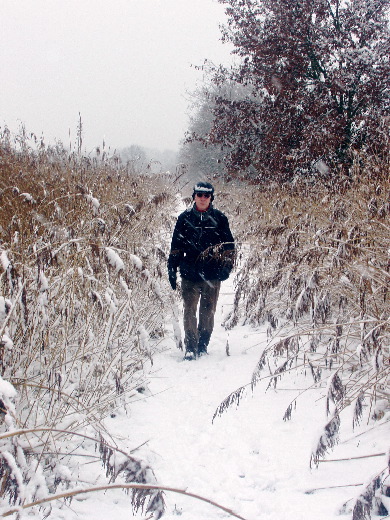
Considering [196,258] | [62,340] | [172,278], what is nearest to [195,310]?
[172,278]

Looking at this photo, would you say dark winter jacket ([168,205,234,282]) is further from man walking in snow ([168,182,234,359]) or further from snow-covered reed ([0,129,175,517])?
snow-covered reed ([0,129,175,517])

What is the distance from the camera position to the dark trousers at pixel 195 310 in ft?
14.5

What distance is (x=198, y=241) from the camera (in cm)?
440

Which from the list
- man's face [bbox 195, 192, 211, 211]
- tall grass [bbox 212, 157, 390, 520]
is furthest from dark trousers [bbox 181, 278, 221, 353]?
man's face [bbox 195, 192, 211, 211]

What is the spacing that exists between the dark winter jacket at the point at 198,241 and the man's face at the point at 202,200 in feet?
0.16

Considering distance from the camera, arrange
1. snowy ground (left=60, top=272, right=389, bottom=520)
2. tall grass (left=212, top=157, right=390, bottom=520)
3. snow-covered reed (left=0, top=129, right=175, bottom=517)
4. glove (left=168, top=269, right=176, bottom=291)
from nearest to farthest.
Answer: snow-covered reed (left=0, top=129, right=175, bottom=517) → tall grass (left=212, top=157, right=390, bottom=520) → snowy ground (left=60, top=272, right=389, bottom=520) → glove (left=168, top=269, right=176, bottom=291)

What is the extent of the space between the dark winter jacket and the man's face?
0.05 metres

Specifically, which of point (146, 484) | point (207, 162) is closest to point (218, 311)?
point (146, 484)

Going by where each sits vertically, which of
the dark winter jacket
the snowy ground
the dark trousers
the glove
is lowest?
the snowy ground

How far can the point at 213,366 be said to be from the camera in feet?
13.8

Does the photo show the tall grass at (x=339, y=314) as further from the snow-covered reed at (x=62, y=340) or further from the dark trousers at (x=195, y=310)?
the snow-covered reed at (x=62, y=340)

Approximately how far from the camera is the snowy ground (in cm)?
215

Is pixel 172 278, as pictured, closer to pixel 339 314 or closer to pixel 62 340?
pixel 339 314

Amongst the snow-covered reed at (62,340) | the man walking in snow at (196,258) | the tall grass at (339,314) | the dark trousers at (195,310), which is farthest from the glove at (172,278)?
the tall grass at (339,314)
